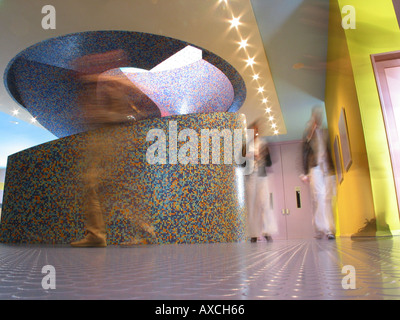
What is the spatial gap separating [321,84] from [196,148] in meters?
4.35

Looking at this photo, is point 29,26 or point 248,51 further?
point 248,51

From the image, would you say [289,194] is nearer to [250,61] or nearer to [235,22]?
[250,61]

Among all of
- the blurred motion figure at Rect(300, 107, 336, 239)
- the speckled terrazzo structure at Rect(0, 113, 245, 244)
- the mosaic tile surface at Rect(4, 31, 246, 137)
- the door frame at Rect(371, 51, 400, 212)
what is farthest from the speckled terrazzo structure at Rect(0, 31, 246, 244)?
the mosaic tile surface at Rect(4, 31, 246, 137)

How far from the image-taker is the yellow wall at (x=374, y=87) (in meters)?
3.08

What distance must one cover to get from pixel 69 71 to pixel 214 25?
261 cm

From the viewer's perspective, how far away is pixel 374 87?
3.36 m

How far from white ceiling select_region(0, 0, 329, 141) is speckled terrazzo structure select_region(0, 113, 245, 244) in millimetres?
1642

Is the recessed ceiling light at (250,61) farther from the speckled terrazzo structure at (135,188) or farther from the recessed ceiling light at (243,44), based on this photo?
the speckled terrazzo structure at (135,188)

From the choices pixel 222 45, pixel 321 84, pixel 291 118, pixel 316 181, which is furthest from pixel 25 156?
pixel 291 118

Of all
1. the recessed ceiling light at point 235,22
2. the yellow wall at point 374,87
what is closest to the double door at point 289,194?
the recessed ceiling light at point 235,22

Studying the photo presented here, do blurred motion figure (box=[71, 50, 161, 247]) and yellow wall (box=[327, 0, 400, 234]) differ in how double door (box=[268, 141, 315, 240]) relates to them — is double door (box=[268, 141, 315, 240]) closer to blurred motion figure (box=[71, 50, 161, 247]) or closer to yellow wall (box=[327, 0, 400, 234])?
yellow wall (box=[327, 0, 400, 234])

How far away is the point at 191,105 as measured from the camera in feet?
19.6

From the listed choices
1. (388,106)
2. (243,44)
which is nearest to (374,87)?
(388,106)
